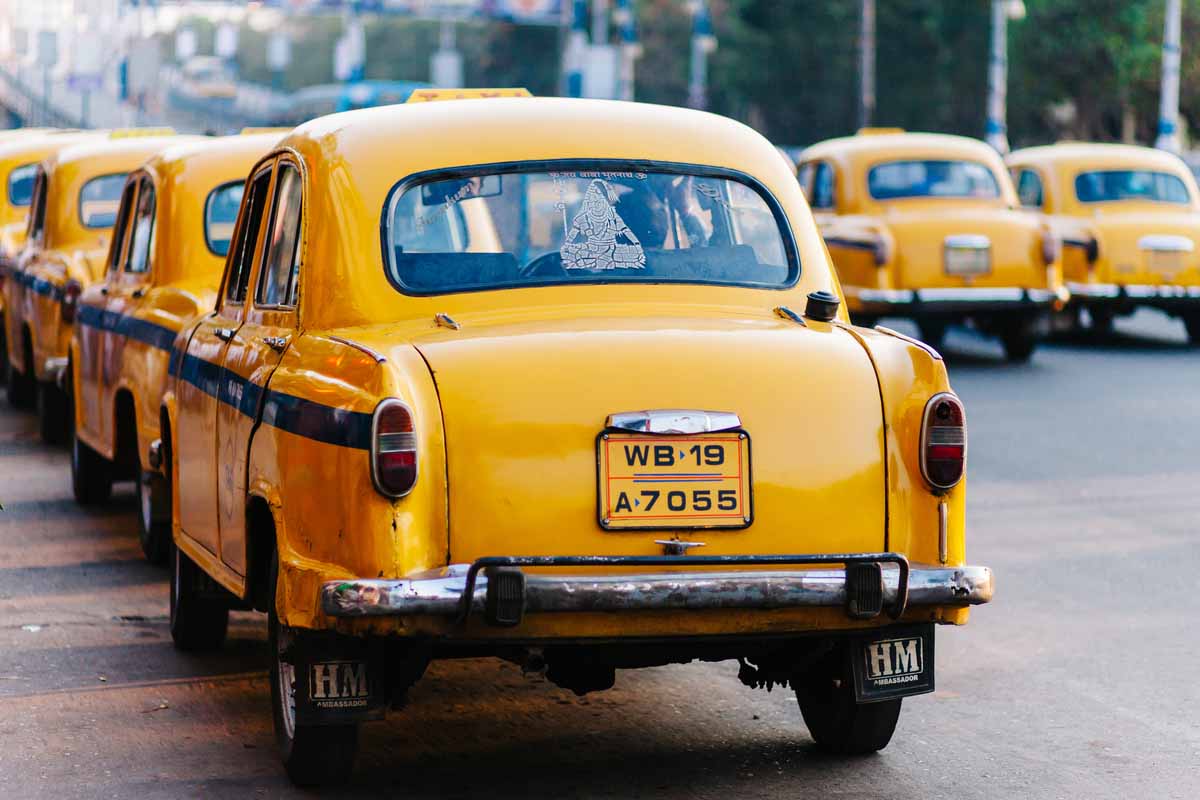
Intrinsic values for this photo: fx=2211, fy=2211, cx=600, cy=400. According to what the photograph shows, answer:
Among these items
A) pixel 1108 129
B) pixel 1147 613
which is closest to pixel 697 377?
pixel 1147 613

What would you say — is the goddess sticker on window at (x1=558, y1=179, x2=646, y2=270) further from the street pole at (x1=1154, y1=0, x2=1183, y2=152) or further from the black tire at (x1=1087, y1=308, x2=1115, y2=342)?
the street pole at (x1=1154, y1=0, x2=1183, y2=152)

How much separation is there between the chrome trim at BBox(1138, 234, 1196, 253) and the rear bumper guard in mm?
14753

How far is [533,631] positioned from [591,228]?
1417 millimetres

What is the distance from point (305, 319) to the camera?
19.7 ft

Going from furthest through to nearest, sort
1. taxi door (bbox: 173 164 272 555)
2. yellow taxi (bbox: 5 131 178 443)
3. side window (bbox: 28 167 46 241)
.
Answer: side window (bbox: 28 167 46 241) → yellow taxi (bbox: 5 131 178 443) → taxi door (bbox: 173 164 272 555)

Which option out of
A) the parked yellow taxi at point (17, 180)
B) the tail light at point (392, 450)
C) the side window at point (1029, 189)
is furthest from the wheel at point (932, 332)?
the tail light at point (392, 450)

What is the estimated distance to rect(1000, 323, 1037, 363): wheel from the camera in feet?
61.7

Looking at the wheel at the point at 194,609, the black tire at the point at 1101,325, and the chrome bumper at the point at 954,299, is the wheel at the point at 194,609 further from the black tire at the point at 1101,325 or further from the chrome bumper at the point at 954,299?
the black tire at the point at 1101,325

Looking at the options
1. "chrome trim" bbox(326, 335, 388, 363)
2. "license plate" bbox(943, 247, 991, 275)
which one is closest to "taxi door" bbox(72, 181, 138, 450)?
"chrome trim" bbox(326, 335, 388, 363)

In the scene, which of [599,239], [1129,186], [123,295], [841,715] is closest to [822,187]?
[1129,186]

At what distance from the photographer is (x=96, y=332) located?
33.7ft

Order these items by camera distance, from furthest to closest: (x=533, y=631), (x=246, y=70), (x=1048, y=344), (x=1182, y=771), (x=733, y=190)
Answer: (x=246, y=70)
(x=1048, y=344)
(x=733, y=190)
(x=1182, y=771)
(x=533, y=631)

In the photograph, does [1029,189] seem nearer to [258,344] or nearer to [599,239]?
[599,239]

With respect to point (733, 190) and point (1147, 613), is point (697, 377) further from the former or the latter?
point (1147, 613)
